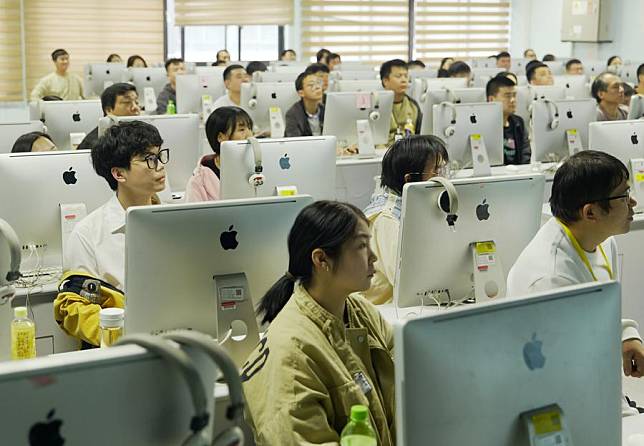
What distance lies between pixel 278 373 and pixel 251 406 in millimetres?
93

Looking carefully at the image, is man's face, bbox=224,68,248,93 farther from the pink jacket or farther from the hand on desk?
the hand on desk

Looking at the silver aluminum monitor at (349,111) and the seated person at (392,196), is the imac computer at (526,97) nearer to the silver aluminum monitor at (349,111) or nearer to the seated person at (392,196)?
the silver aluminum monitor at (349,111)

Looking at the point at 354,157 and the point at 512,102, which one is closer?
the point at 354,157

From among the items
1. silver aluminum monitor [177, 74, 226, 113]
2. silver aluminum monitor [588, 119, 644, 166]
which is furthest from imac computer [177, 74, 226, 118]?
silver aluminum monitor [588, 119, 644, 166]

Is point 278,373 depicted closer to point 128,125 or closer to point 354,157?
point 128,125

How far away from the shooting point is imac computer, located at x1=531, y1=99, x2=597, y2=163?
17.0ft

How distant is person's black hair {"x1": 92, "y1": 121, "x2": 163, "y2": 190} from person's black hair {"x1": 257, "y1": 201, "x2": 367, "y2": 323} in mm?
1085

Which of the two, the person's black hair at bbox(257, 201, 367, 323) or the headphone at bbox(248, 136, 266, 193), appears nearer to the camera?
the person's black hair at bbox(257, 201, 367, 323)

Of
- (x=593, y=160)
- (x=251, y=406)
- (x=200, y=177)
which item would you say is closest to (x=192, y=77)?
(x=200, y=177)

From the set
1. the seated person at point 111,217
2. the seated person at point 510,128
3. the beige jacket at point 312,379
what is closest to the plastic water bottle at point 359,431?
the beige jacket at point 312,379

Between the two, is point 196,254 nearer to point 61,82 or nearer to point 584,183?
point 584,183

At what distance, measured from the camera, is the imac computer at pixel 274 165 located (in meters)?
3.21

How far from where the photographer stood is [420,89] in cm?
802

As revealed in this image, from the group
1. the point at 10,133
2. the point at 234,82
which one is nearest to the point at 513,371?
the point at 10,133
